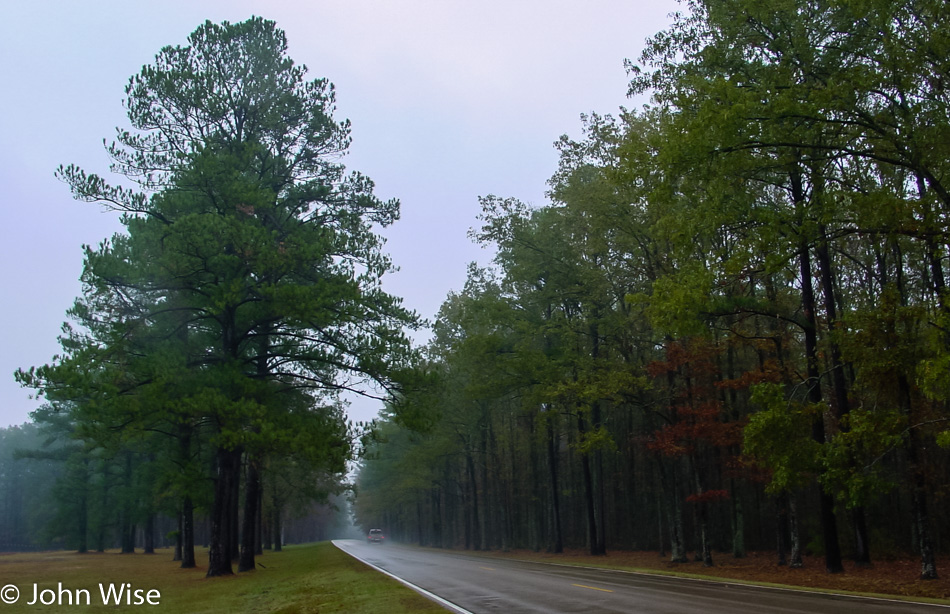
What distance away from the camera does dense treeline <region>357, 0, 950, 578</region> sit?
13906mm

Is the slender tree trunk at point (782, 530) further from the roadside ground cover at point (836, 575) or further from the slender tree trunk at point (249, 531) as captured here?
the slender tree trunk at point (249, 531)

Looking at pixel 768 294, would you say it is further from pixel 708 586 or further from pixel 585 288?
pixel 708 586

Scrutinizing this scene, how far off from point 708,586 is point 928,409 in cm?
860

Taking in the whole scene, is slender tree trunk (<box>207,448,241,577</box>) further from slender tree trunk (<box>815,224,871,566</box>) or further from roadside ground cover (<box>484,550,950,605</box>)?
slender tree trunk (<box>815,224,871,566</box>)

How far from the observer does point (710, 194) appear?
49.2ft

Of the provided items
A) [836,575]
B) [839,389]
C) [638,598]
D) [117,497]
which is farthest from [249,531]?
[117,497]

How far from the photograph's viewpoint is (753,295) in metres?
26.3

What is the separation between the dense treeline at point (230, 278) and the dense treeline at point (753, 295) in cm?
365

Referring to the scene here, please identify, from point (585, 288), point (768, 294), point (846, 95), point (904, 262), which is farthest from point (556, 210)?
point (846, 95)

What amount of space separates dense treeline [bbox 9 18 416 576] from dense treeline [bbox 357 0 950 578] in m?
3.65

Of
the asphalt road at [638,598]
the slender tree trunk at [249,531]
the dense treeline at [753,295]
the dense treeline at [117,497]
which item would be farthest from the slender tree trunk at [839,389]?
the dense treeline at [117,497]

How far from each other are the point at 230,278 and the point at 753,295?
746 inches

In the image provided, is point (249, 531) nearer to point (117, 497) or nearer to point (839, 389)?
point (839, 389)

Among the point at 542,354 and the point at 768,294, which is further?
the point at 542,354
